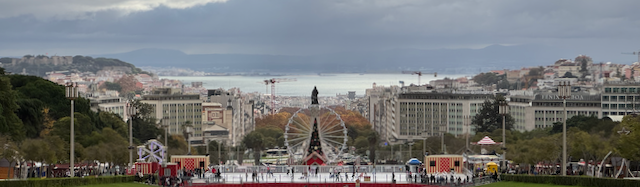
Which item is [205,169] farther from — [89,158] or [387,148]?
[387,148]

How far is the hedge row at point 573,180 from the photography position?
51.4m

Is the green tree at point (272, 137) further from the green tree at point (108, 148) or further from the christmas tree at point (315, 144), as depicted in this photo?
the green tree at point (108, 148)

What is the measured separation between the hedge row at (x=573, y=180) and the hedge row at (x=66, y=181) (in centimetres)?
2077

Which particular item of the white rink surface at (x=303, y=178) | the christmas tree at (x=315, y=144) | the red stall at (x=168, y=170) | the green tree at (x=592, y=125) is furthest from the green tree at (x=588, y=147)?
the red stall at (x=168, y=170)

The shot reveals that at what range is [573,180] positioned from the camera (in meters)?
56.4

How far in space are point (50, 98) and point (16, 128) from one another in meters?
19.6

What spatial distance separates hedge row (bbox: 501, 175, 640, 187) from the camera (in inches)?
2022

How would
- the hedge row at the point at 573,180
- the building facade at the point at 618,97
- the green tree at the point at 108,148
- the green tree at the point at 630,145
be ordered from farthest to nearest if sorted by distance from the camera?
the building facade at the point at 618,97
the green tree at the point at 108,148
the green tree at the point at 630,145
the hedge row at the point at 573,180

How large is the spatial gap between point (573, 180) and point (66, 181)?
24.1m

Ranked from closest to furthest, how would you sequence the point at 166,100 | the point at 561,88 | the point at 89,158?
the point at 561,88, the point at 89,158, the point at 166,100

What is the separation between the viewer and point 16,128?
78750mm

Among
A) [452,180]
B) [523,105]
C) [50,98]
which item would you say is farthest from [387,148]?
[452,180]

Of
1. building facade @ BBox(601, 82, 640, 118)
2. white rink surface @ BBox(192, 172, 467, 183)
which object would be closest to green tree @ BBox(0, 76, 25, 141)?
white rink surface @ BBox(192, 172, 467, 183)

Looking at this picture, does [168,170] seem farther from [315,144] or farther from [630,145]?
[630,145]
